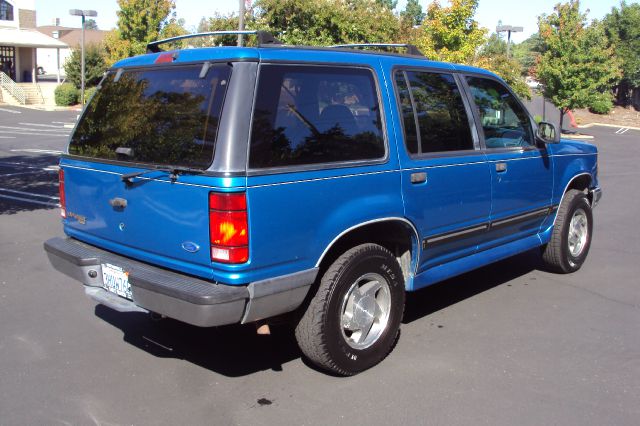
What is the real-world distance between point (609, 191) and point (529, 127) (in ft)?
25.5

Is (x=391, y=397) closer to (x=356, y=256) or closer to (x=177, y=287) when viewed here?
(x=356, y=256)

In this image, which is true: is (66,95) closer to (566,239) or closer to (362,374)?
(566,239)

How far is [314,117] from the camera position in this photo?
158 inches

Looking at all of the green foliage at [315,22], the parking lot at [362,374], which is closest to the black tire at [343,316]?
the parking lot at [362,374]

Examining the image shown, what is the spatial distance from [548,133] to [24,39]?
5030cm

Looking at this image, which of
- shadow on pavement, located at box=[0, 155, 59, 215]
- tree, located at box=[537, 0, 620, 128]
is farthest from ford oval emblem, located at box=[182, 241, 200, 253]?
tree, located at box=[537, 0, 620, 128]

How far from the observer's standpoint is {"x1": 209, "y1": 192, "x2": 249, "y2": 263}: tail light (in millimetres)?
3541

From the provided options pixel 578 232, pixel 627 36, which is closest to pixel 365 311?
pixel 578 232

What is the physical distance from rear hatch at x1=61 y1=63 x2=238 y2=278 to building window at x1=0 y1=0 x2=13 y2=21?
55183mm

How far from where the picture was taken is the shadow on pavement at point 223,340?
14.9 feet

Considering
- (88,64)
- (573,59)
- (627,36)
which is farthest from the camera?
(627,36)

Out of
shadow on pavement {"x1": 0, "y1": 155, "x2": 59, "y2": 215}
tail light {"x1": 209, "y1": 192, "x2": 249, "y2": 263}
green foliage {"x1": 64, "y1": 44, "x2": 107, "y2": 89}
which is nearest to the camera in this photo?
tail light {"x1": 209, "y1": 192, "x2": 249, "y2": 263}

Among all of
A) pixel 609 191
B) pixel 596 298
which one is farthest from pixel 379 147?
pixel 609 191

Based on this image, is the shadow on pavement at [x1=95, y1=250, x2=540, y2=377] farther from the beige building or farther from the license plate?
the beige building
